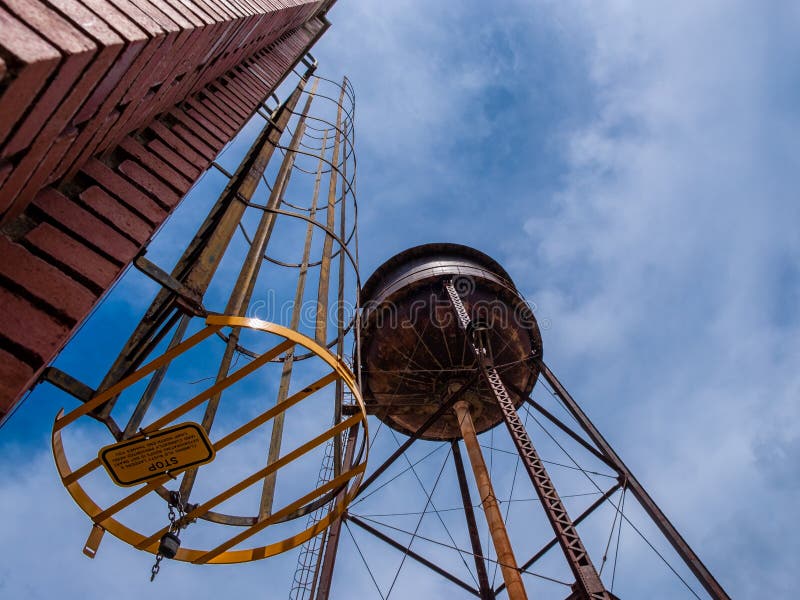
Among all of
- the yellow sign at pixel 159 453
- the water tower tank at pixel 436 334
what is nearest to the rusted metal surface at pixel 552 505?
the water tower tank at pixel 436 334

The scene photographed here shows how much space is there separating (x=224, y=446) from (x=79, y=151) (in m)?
1.28

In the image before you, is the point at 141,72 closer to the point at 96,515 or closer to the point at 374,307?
the point at 96,515

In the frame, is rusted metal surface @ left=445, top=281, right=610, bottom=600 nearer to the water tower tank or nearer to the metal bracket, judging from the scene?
the water tower tank

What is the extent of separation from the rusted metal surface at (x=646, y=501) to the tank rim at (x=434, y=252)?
2130 mm

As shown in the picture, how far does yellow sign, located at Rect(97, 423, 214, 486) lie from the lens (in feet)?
6.35

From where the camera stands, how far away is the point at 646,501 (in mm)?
6988

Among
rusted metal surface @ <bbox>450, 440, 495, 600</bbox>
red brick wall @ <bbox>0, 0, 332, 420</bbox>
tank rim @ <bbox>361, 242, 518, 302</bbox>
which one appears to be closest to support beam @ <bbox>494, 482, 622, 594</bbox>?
rusted metal surface @ <bbox>450, 440, 495, 600</bbox>

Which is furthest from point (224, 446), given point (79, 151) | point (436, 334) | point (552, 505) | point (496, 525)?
point (436, 334)

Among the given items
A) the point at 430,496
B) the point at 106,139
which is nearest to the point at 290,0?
the point at 106,139

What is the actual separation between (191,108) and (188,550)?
230 cm

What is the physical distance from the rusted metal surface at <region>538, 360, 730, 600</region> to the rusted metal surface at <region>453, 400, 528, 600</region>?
1.87m

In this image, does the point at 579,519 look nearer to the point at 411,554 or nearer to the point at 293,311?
the point at 411,554

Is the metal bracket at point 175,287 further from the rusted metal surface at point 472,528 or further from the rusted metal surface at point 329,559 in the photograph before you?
the rusted metal surface at point 472,528

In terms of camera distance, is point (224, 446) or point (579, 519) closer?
point (224, 446)
